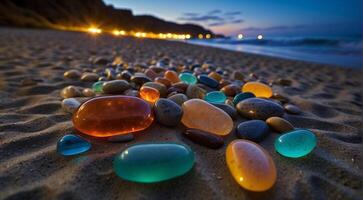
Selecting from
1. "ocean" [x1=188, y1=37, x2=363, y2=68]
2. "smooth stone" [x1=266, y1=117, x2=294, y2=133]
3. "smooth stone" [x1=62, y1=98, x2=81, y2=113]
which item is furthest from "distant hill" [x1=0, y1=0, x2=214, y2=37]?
"smooth stone" [x1=266, y1=117, x2=294, y2=133]

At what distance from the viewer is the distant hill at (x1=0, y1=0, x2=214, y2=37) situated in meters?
25.0

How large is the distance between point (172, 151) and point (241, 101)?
0.74 meters

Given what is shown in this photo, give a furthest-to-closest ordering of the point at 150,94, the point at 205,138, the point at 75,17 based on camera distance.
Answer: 1. the point at 75,17
2. the point at 150,94
3. the point at 205,138

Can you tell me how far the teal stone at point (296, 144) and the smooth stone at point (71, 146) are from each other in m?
0.77

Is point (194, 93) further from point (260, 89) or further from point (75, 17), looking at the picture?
point (75, 17)

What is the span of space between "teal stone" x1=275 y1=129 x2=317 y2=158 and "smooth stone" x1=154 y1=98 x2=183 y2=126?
0.46m

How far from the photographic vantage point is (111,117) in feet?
3.41

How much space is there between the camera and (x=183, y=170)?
0.84 meters

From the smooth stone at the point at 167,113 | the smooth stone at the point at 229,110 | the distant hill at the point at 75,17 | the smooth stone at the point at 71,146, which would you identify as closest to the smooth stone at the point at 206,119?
the smooth stone at the point at 167,113

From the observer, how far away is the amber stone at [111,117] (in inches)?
40.8

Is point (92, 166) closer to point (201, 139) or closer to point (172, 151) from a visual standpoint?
point (172, 151)

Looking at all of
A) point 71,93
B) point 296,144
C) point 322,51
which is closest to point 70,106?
point 71,93

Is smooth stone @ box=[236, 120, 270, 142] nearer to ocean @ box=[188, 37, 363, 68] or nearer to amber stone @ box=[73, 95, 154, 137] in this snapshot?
amber stone @ box=[73, 95, 154, 137]

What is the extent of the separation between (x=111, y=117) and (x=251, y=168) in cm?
58
